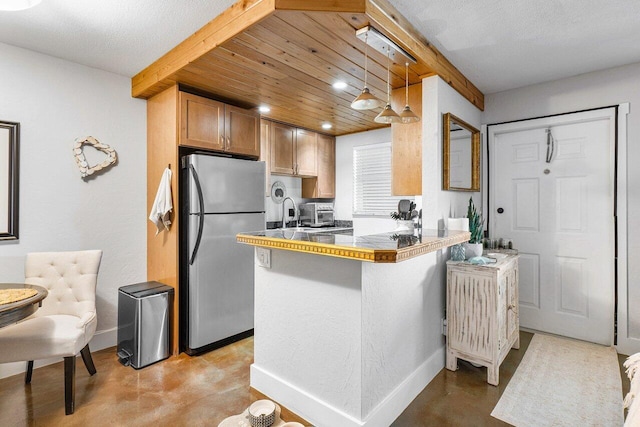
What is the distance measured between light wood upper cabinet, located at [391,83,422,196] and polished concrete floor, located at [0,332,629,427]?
1.49m

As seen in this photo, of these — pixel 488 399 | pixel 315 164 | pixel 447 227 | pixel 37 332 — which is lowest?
pixel 488 399

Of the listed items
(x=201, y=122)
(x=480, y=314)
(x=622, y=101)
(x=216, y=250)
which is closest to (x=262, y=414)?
(x=216, y=250)

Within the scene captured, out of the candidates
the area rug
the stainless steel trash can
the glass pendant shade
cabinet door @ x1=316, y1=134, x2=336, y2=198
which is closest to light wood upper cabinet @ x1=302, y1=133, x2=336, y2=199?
cabinet door @ x1=316, y1=134, x2=336, y2=198

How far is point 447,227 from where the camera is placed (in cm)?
270

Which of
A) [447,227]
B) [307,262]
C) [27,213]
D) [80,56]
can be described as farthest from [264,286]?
[80,56]

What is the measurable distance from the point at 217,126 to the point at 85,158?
1.14m

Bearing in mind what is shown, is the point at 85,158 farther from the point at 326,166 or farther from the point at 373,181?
the point at 373,181

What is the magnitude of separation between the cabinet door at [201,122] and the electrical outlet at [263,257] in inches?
51.4

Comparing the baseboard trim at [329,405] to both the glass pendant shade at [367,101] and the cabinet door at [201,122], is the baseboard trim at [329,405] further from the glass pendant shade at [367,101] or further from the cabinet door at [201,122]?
the cabinet door at [201,122]

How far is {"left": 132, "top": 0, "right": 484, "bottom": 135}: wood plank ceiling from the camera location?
72.6 inches

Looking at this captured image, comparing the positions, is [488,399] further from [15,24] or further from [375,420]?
[15,24]

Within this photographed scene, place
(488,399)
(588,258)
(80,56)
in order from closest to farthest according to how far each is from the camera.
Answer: (488,399) < (80,56) < (588,258)

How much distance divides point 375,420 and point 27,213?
293 centimetres

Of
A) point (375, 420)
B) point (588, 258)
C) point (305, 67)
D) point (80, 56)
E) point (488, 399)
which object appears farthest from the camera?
point (588, 258)
